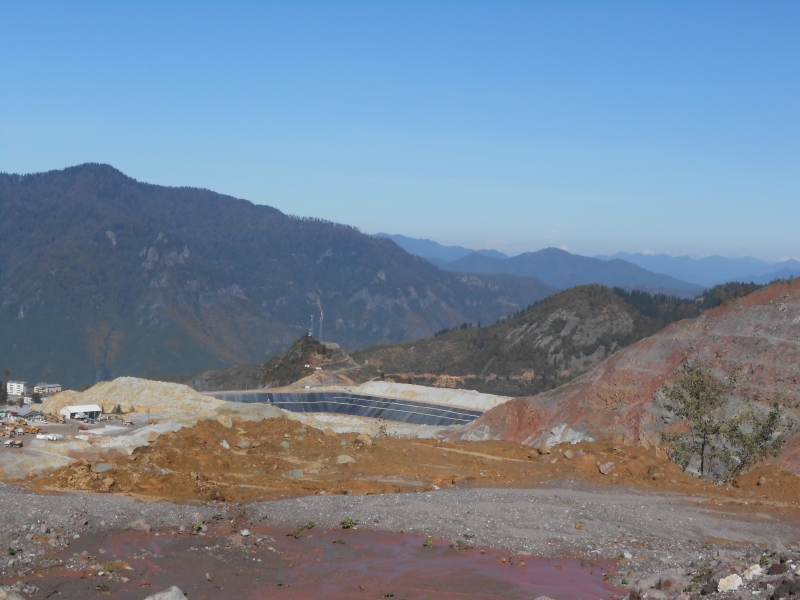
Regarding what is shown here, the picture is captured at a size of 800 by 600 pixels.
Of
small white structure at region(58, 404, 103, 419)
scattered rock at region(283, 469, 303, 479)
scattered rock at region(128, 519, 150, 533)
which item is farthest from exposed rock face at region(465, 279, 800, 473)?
scattered rock at region(128, 519, 150, 533)

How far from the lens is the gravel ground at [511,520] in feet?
68.9

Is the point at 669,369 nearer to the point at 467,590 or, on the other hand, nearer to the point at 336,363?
the point at 467,590

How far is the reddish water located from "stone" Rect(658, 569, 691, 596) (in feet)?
7.80

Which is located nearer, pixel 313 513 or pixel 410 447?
pixel 313 513

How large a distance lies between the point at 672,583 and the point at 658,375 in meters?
32.2

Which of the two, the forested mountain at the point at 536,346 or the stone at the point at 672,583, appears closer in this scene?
the stone at the point at 672,583

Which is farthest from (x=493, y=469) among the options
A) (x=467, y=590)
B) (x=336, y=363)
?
(x=336, y=363)

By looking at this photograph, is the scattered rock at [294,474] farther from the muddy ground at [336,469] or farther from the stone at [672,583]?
the stone at [672,583]

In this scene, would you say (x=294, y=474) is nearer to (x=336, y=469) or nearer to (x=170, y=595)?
(x=336, y=469)

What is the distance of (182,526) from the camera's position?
2262cm

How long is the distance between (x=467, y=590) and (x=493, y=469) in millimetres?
12902

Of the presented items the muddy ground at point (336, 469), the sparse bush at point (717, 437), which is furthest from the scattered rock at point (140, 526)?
the sparse bush at point (717, 437)

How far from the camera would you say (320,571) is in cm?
2023

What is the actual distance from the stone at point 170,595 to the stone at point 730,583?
38.2ft
